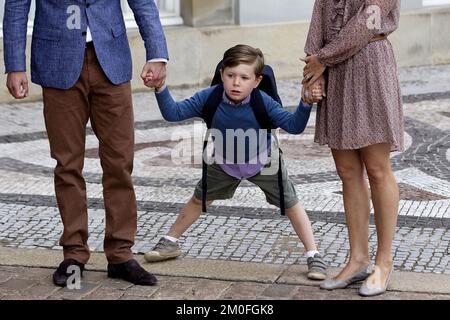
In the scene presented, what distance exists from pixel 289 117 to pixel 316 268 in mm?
764

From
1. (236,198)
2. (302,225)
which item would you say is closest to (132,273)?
(302,225)

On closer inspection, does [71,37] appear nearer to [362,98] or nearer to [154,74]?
[154,74]

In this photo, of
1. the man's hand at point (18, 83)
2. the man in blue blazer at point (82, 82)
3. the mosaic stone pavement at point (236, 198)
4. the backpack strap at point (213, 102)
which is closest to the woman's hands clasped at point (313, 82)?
the backpack strap at point (213, 102)

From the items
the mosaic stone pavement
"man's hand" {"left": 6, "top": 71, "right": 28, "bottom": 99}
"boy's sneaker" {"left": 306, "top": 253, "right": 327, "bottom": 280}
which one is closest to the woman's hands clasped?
"boy's sneaker" {"left": 306, "top": 253, "right": 327, "bottom": 280}

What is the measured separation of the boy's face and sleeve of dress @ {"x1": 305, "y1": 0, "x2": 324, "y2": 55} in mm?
343

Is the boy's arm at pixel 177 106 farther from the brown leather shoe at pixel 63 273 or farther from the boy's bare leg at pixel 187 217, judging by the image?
the brown leather shoe at pixel 63 273

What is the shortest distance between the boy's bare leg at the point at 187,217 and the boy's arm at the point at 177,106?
51 cm

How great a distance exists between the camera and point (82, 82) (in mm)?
5629

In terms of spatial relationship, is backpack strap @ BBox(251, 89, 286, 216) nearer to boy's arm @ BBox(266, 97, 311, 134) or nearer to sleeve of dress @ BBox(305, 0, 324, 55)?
boy's arm @ BBox(266, 97, 311, 134)

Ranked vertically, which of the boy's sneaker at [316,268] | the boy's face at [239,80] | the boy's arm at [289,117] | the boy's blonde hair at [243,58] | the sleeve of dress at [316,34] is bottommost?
the boy's sneaker at [316,268]

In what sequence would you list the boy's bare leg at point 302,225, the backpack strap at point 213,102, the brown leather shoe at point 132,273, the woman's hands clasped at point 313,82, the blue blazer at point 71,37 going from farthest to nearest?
the boy's bare leg at point 302,225 → the backpack strap at point 213,102 → the brown leather shoe at point 132,273 → the blue blazer at point 71,37 → the woman's hands clasped at point 313,82

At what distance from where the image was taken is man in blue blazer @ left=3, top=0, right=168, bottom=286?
18.3ft

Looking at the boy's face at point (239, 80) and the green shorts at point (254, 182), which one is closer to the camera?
the boy's face at point (239, 80)

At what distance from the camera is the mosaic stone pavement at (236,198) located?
636 cm
